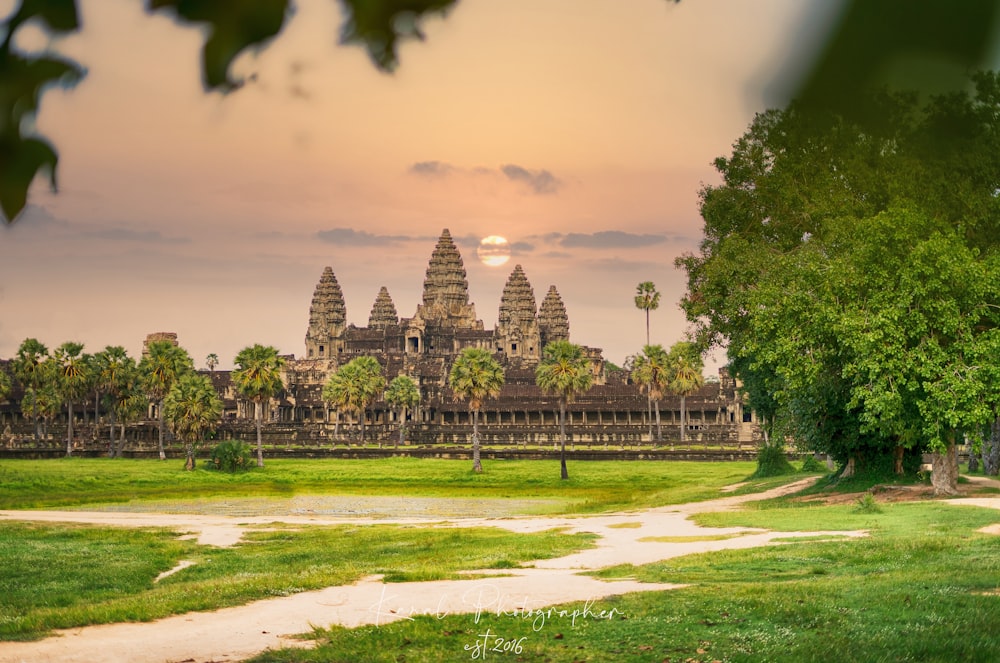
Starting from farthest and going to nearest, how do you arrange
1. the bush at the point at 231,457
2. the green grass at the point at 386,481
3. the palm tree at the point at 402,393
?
1. the palm tree at the point at 402,393
2. the bush at the point at 231,457
3. the green grass at the point at 386,481

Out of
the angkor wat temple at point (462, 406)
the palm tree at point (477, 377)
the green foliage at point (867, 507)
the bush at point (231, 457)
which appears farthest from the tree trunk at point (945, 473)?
the angkor wat temple at point (462, 406)

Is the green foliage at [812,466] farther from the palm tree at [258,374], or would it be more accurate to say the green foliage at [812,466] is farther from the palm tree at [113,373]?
the palm tree at [113,373]

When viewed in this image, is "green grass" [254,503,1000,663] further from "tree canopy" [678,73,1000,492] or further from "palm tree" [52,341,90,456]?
"palm tree" [52,341,90,456]

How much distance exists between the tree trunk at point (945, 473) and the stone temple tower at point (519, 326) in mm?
159088

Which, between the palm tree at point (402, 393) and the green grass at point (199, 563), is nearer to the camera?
the green grass at point (199, 563)

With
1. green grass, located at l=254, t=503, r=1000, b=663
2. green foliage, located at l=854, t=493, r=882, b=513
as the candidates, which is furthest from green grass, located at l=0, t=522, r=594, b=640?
green foliage, located at l=854, t=493, r=882, b=513

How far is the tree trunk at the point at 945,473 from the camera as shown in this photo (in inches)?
1261

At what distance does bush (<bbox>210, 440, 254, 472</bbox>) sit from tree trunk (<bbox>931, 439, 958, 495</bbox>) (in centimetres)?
5378

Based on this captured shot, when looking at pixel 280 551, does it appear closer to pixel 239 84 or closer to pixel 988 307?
pixel 988 307

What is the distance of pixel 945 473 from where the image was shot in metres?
32.4

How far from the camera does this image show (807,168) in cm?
→ 3891

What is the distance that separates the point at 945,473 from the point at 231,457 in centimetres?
5446

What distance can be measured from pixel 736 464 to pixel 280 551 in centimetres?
5296

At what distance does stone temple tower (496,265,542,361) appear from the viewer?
7672 inches
